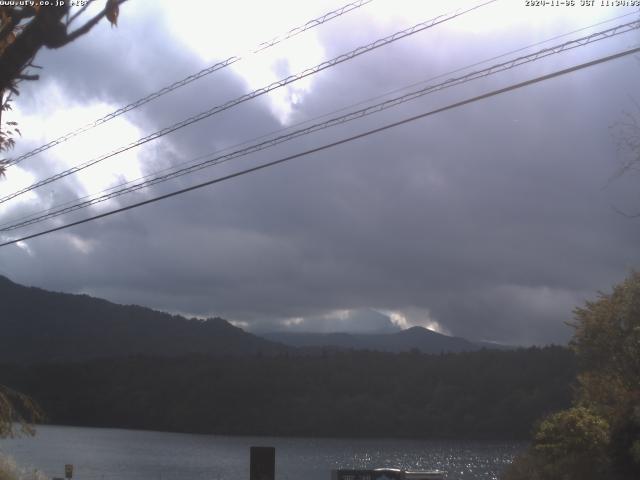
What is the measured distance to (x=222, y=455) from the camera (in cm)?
9112

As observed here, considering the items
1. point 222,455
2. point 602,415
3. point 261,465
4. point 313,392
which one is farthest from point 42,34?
point 313,392

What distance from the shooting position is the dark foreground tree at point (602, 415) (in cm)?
1708

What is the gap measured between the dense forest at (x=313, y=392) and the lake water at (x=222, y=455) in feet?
14.3

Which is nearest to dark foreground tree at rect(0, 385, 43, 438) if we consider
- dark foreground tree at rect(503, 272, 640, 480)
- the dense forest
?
dark foreground tree at rect(503, 272, 640, 480)

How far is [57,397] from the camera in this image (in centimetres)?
14512

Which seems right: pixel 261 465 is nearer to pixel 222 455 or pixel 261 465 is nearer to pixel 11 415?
pixel 11 415

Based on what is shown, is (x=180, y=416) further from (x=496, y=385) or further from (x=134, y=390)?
(x=496, y=385)

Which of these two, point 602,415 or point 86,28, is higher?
point 86,28

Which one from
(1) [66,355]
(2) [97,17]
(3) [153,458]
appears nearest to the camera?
(2) [97,17]

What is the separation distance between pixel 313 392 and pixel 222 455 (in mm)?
39597

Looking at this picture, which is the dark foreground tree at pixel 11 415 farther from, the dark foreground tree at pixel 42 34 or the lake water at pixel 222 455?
the lake water at pixel 222 455

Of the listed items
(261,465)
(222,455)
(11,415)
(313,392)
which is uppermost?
(313,392)

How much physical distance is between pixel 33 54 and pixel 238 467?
2697 inches

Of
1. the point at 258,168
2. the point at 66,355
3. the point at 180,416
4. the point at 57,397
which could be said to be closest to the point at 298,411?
the point at 180,416
